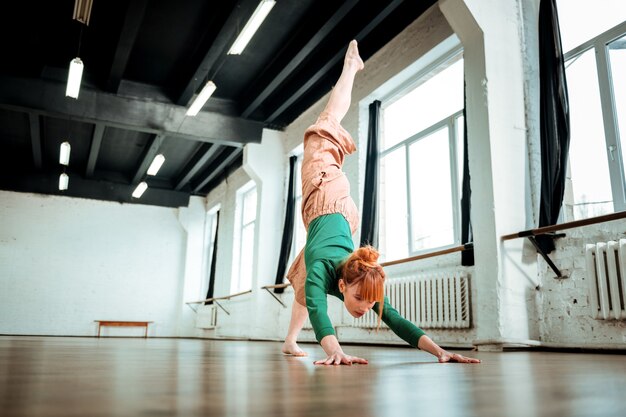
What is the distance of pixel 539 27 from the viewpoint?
165 inches

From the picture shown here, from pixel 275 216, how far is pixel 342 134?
5.36m

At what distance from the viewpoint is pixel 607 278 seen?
3.25m

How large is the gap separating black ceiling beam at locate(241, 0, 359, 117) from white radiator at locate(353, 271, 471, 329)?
9.25 feet

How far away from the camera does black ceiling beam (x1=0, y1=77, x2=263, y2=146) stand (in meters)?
6.85

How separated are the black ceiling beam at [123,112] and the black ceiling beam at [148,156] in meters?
0.56

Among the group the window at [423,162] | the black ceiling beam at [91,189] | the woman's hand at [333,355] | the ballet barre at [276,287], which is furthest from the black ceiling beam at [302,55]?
the black ceiling beam at [91,189]

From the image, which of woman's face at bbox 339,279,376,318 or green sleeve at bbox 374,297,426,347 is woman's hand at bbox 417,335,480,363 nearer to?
green sleeve at bbox 374,297,426,347

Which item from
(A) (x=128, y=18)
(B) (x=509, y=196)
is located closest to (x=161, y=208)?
(A) (x=128, y=18)

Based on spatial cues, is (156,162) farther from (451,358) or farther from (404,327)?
(451,358)

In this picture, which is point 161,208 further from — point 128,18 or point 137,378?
point 137,378

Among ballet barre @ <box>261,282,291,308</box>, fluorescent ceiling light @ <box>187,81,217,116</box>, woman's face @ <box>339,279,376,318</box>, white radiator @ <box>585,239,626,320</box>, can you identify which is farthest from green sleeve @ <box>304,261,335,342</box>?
ballet barre @ <box>261,282,291,308</box>

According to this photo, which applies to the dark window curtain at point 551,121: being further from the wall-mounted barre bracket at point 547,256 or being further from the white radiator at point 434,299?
the white radiator at point 434,299

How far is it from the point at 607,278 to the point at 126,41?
5.29m

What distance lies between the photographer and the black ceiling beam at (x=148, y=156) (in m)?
8.52
